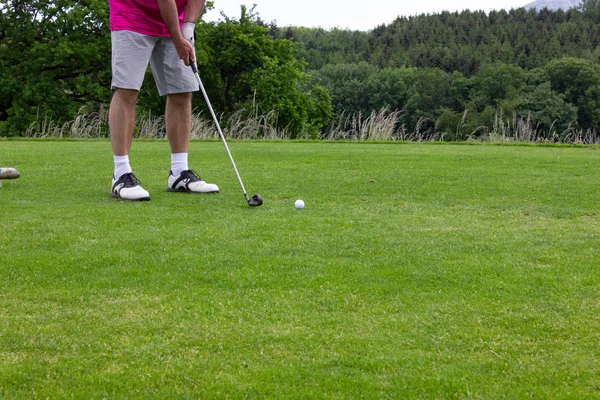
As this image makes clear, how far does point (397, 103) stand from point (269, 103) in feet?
129

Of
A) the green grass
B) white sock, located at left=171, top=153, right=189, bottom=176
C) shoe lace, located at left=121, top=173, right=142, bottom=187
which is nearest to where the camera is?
the green grass

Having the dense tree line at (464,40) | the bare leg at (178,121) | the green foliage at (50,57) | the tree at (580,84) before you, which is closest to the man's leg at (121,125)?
the bare leg at (178,121)

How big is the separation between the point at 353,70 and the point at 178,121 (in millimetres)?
68451

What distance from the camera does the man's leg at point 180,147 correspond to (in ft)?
15.2

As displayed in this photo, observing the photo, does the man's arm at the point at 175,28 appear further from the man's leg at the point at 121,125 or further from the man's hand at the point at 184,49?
→ the man's leg at the point at 121,125

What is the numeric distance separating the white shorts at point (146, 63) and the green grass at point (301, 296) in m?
0.88

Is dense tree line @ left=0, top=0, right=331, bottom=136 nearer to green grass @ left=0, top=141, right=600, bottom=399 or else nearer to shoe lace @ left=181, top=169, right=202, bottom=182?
shoe lace @ left=181, top=169, right=202, bottom=182

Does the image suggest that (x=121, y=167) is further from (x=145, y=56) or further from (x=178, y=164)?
(x=145, y=56)

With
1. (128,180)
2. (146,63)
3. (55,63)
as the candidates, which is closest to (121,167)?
(128,180)

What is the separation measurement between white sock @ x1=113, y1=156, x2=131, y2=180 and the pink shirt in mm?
891

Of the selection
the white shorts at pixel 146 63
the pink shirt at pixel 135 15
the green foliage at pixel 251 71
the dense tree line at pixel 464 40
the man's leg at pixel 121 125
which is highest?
the dense tree line at pixel 464 40

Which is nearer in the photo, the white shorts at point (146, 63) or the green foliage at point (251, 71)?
the white shorts at point (146, 63)

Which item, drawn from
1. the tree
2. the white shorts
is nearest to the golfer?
the white shorts

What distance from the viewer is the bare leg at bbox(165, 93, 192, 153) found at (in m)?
4.95
